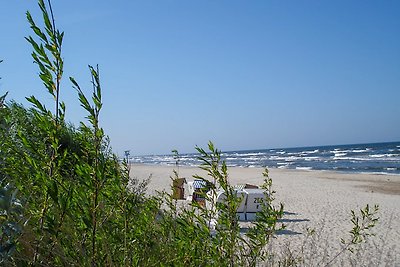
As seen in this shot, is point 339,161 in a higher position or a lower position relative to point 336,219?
higher

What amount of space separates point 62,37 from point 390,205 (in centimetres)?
1834

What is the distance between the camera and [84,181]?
146cm

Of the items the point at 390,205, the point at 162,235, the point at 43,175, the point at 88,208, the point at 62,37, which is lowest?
the point at 390,205

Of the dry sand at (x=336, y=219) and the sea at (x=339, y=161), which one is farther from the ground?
the sea at (x=339, y=161)

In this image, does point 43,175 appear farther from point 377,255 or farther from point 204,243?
Result: point 377,255

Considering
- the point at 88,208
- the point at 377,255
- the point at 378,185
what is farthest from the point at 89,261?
the point at 378,185

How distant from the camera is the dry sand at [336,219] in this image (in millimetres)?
7812

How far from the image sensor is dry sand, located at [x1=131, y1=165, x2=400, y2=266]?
7.81m

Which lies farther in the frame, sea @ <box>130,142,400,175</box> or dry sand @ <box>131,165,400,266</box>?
sea @ <box>130,142,400,175</box>

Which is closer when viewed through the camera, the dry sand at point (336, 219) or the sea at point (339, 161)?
the dry sand at point (336, 219)

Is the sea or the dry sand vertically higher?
the sea

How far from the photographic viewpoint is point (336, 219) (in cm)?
1377

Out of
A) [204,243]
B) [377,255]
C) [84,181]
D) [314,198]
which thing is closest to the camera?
[84,181]

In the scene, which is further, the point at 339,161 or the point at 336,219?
the point at 339,161
